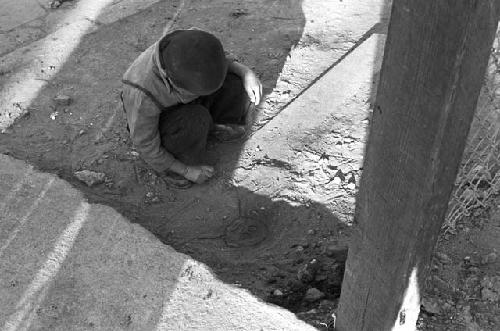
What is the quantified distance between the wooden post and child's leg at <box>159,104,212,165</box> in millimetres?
1276

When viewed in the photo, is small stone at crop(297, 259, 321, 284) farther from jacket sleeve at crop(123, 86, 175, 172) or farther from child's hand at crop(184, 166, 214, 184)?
jacket sleeve at crop(123, 86, 175, 172)

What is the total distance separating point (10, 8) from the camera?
4.30m

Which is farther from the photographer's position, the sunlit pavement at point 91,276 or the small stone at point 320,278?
the small stone at point 320,278

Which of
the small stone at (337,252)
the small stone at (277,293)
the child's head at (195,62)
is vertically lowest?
the small stone at (277,293)

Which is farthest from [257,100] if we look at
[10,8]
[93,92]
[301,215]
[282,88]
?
[10,8]

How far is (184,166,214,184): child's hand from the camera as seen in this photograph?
2.90 meters

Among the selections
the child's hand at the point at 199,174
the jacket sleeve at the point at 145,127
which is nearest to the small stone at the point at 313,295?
the child's hand at the point at 199,174

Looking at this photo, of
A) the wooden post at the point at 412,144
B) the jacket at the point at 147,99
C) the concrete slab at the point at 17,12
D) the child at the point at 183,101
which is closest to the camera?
the wooden post at the point at 412,144

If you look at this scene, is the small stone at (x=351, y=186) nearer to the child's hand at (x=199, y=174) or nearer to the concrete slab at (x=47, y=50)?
the child's hand at (x=199, y=174)

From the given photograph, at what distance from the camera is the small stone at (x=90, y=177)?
2.88 m

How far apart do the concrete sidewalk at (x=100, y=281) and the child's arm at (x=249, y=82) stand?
0.94m

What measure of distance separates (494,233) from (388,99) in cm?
136

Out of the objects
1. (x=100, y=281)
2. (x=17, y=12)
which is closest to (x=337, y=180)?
(x=100, y=281)

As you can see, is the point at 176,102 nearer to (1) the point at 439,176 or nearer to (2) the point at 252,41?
(2) the point at 252,41
